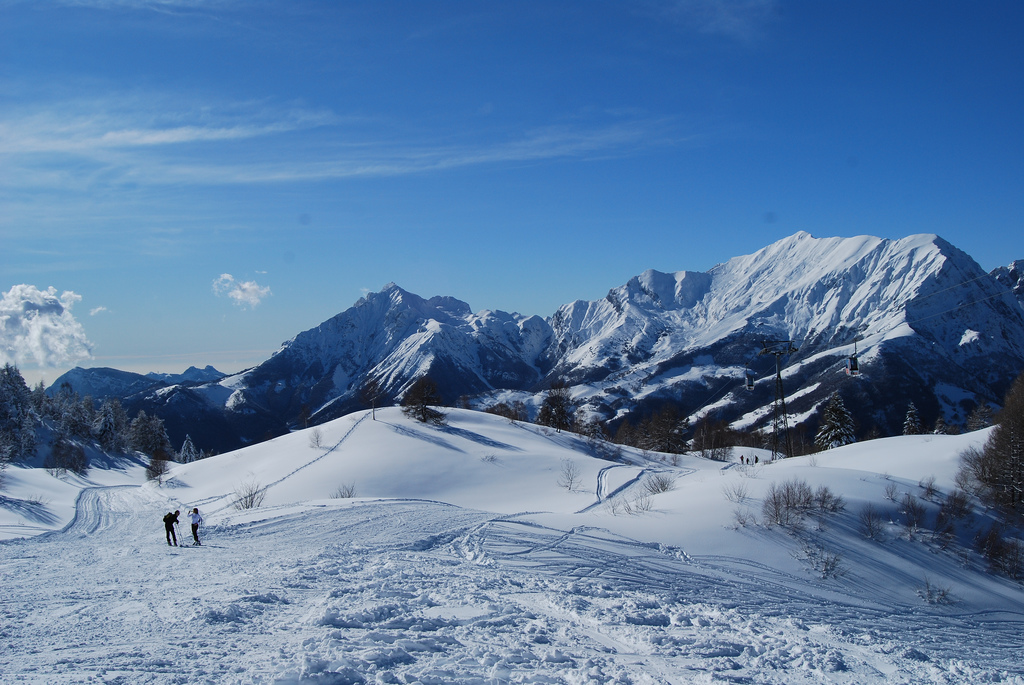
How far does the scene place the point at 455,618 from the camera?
35.7ft

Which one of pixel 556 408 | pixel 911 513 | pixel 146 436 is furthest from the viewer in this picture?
pixel 146 436

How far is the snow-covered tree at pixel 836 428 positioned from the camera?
60.3 m

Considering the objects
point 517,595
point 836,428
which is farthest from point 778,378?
point 836,428

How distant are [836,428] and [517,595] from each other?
2329 inches

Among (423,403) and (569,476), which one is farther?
(423,403)

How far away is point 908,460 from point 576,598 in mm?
32296

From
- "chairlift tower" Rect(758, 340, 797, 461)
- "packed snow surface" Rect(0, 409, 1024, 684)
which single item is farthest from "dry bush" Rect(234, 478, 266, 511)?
"chairlift tower" Rect(758, 340, 797, 461)

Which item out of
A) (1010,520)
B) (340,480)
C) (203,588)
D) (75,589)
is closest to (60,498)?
(340,480)

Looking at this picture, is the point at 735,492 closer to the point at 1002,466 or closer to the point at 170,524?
the point at 1002,466

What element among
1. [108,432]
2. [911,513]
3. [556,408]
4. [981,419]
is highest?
[981,419]

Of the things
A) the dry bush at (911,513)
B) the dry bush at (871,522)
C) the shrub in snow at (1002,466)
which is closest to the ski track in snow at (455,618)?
the dry bush at (871,522)

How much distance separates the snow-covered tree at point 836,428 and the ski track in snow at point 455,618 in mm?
47181

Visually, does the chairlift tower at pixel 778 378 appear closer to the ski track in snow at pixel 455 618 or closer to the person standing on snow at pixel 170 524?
the ski track in snow at pixel 455 618

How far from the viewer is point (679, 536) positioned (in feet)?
67.6
